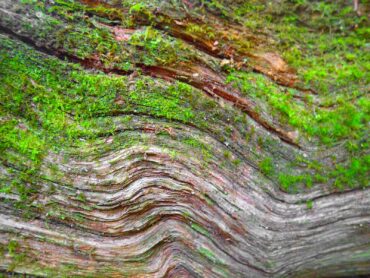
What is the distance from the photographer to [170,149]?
3.52m

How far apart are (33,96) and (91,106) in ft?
2.09

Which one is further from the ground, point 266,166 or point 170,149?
point 266,166

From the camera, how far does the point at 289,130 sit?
393 cm

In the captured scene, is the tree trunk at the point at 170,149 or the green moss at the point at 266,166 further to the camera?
the green moss at the point at 266,166

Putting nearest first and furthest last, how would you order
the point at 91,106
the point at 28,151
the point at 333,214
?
1. the point at 28,151
2. the point at 91,106
3. the point at 333,214

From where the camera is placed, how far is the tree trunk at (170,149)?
3.31 m

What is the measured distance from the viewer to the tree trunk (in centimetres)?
331

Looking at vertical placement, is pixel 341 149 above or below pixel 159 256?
above

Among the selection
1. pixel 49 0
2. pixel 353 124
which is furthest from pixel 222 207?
pixel 49 0

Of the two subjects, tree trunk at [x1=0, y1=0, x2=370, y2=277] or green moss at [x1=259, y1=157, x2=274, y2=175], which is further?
green moss at [x1=259, y1=157, x2=274, y2=175]

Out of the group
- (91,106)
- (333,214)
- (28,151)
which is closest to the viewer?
(28,151)

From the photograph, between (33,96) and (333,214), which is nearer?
(33,96)

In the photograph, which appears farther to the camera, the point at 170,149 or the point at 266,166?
the point at 266,166

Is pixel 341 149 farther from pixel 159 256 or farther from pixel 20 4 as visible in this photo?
pixel 20 4
